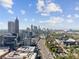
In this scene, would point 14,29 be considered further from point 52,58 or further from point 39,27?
point 52,58

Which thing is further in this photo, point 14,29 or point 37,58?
point 14,29

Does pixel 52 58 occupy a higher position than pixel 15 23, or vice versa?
pixel 15 23

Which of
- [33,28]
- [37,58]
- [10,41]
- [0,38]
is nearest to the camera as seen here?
[37,58]

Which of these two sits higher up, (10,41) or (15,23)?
(15,23)

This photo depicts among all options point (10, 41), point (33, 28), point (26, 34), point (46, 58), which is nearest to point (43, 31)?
point (33, 28)

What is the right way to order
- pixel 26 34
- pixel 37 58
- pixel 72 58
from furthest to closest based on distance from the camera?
pixel 26 34 → pixel 37 58 → pixel 72 58

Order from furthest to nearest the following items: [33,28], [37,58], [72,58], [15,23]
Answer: [33,28]
[15,23]
[37,58]
[72,58]

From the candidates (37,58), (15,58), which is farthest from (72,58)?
(15,58)

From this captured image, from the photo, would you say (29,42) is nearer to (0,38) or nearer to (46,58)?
(0,38)

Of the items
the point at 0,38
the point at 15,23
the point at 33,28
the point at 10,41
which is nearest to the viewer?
the point at 10,41

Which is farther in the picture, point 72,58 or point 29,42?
point 29,42
